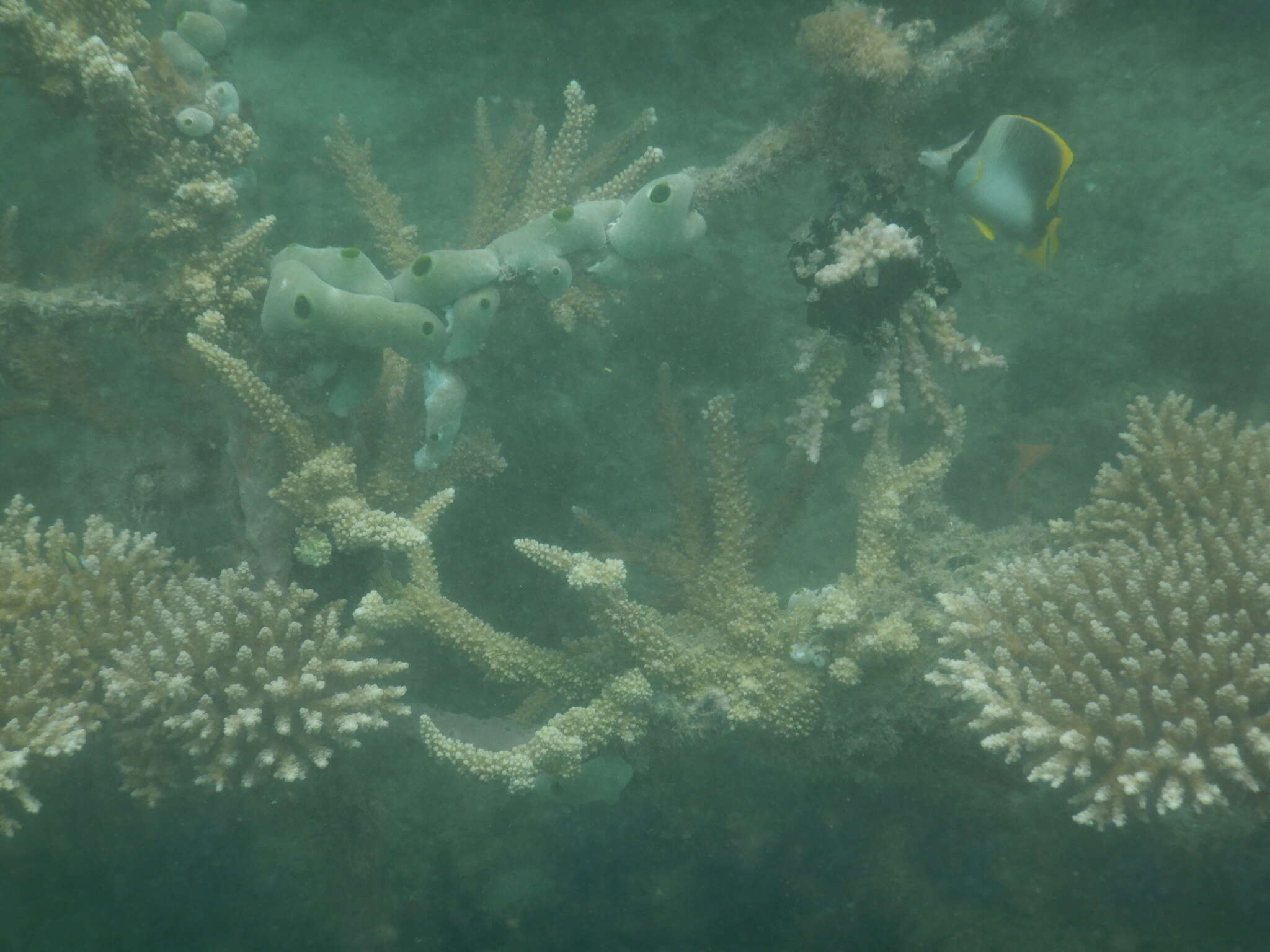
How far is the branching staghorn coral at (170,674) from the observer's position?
115 inches

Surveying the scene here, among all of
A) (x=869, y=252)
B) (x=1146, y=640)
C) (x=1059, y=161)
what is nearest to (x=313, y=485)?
(x=869, y=252)

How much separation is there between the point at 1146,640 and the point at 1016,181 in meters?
1.78

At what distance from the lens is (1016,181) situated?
257cm

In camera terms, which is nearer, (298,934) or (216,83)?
(216,83)

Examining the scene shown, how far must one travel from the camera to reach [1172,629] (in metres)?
2.54

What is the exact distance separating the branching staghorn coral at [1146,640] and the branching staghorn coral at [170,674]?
2.59 m

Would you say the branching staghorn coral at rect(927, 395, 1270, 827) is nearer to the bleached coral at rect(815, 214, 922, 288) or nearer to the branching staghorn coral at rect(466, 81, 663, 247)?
the bleached coral at rect(815, 214, 922, 288)

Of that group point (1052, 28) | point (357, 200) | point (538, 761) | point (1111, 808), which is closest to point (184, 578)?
point (538, 761)

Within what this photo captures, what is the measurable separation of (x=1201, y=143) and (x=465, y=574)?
4455 mm

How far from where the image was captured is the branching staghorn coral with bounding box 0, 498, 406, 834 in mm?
2916

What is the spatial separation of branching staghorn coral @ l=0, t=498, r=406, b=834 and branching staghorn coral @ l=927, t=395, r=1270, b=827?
2.59 meters

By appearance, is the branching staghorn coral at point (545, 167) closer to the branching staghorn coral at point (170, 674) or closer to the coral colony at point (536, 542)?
the coral colony at point (536, 542)

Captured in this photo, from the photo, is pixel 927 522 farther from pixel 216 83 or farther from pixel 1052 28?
pixel 216 83

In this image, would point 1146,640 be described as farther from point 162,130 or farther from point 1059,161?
point 162,130
